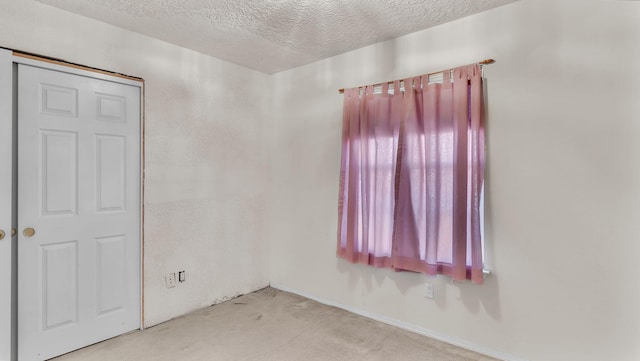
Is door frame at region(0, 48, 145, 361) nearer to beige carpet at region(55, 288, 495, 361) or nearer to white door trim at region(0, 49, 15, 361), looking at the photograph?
white door trim at region(0, 49, 15, 361)

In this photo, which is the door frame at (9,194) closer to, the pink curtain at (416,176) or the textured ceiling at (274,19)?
the textured ceiling at (274,19)

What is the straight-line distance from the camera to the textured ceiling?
234 centimetres

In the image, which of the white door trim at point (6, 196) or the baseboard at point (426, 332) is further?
the baseboard at point (426, 332)

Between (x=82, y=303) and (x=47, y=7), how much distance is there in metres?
2.24

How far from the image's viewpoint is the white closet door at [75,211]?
230cm

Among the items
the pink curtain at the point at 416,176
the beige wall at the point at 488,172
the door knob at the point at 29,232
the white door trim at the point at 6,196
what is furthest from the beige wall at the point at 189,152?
the pink curtain at the point at 416,176

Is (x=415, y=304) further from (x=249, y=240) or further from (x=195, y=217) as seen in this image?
(x=195, y=217)

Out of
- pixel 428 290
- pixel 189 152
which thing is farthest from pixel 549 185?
pixel 189 152

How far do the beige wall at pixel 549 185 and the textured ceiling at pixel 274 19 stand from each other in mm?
272

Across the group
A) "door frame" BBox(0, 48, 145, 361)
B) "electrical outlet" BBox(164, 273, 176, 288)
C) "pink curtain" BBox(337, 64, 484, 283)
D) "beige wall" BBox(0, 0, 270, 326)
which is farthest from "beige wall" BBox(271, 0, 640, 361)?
"door frame" BBox(0, 48, 145, 361)

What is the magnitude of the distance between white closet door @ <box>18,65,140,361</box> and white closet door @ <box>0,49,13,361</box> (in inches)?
3.0

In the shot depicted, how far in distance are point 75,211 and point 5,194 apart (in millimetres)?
428

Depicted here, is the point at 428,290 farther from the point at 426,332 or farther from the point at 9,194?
the point at 9,194

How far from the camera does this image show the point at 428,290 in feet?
8.93
